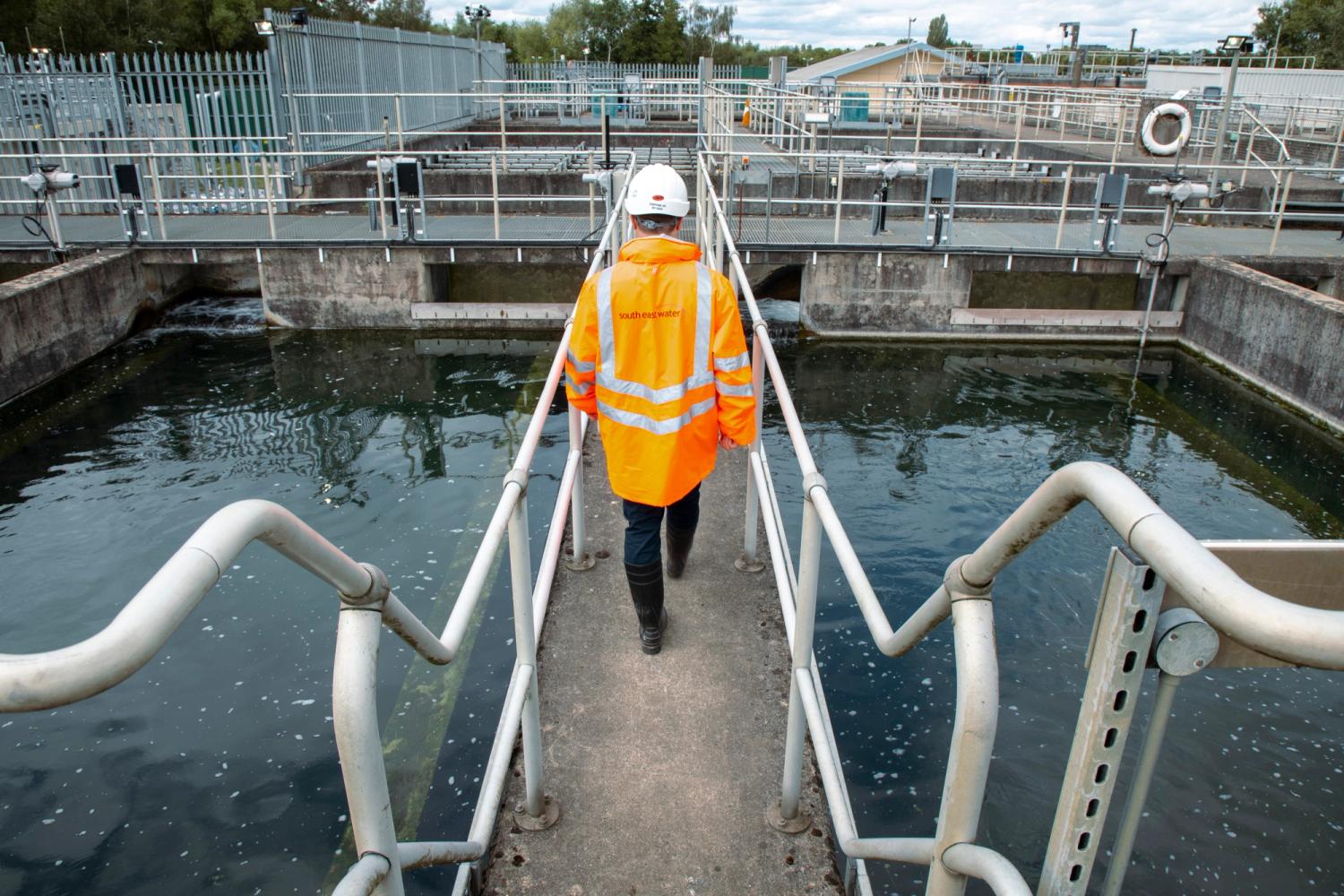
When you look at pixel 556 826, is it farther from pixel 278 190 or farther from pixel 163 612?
pixel 278 190

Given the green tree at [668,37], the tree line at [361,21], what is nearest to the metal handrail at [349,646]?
the tree line at [361,21]

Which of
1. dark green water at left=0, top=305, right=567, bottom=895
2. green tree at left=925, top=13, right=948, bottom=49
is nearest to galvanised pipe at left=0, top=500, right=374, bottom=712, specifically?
dark green water at left=0, top=305, right=567, bottom=895

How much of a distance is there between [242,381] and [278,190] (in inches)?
245

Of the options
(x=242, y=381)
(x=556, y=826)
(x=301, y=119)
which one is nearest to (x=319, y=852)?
(x=556, y=826)

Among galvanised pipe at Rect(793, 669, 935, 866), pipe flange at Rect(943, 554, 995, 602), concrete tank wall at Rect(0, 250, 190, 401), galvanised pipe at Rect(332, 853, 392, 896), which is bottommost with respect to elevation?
concrete tank wall at Rect(0, 250, 190, 401)

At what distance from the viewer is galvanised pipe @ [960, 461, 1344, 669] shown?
0.82 m

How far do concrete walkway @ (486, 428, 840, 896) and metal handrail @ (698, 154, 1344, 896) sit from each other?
1.17ft

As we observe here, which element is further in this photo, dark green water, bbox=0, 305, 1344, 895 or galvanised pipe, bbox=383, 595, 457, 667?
dark green water, bbox=0, 305, 1344, 895

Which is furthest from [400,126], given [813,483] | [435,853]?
[435,853]

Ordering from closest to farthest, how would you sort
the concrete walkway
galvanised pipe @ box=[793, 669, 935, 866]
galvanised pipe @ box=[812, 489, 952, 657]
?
galvanised pipe @ box=[812, 489, 952, 657] → galvanised pipe @ box=[793, 669, 935, 866] → the concrete walkway

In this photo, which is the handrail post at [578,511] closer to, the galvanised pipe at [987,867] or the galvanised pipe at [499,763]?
the galvanised pipe at [499,763]

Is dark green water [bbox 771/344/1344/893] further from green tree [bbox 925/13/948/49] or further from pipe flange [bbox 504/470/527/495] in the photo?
green tree [bbox 925/13/948/49]

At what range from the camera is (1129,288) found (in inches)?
537

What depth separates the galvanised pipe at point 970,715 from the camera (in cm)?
131
